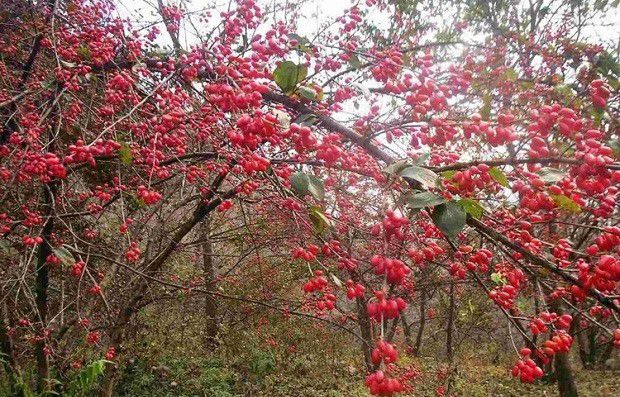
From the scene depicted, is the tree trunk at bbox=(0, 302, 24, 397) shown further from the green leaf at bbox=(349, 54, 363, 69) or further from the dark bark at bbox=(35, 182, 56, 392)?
the green leaf at bbox=(349, 54, 363, 69)

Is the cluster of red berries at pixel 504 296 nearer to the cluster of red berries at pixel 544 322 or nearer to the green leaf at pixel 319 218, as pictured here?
the cluster of red berries at pixel 544 322

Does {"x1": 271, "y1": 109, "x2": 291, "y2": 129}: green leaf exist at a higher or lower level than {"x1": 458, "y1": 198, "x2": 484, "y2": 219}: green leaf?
higher

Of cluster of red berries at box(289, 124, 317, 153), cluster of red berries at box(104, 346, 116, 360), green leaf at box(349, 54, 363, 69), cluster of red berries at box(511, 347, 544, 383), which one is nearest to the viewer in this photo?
cluster of red berries at box(289, 124, 317, 153)

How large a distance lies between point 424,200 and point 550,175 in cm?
38

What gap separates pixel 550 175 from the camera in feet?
3.82

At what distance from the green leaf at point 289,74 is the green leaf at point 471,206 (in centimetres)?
82

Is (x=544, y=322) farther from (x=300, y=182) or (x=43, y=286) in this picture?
(x=43, y=286)

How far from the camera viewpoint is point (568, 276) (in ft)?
3.67

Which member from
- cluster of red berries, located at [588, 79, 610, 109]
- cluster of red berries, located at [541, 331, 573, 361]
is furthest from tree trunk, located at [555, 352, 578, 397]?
cluster of red berries, located at [588, 79, 610, 109]

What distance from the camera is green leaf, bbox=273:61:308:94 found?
5.29 ft

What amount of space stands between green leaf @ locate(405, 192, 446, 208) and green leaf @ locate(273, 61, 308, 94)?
2.51 feet

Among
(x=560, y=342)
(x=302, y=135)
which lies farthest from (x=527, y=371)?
(x=302, y=135)

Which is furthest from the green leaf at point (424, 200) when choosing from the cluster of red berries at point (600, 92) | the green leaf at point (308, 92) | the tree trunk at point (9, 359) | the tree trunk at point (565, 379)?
the tree trunk at point (565, 379)

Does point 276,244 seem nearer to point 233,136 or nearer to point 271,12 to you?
point 271,12
